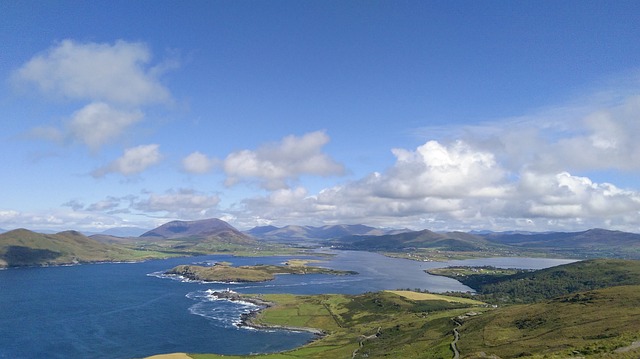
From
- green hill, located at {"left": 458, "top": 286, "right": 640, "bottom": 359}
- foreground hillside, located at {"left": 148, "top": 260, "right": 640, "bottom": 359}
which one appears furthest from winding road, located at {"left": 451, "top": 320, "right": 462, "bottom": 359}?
green hill, located at {"left": 458, "top": 286, "right": 640, "bottom": 359}

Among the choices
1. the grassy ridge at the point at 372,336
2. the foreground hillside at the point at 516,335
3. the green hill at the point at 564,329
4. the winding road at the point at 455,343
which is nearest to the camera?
the green hill at the point at 564,329

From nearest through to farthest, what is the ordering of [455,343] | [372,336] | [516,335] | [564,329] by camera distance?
[564,329] < [516,335] < [455,343] < [372,336]

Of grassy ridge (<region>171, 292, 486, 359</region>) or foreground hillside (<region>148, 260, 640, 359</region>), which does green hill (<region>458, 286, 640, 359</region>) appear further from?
grassy ridge (<region>171, 292, 486, 359</region>)

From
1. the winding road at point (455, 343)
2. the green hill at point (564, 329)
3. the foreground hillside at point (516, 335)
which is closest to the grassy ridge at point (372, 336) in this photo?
the foreground hillside at point (516, 335)

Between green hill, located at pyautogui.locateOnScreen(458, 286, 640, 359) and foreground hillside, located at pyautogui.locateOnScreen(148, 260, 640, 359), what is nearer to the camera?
green hill, located at pyautogui.locateOnScreen(458, 286, 640, 359)

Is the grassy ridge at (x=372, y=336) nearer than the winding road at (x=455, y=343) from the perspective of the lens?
No

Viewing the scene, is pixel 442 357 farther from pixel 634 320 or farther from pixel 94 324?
pixel 94 324

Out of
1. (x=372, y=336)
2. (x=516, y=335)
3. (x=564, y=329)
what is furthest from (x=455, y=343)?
(x=372, y=336)

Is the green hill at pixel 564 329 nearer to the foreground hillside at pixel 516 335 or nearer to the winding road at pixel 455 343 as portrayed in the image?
the foreground hillside at pixel 516 335

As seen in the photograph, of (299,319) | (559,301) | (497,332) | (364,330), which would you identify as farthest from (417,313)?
(497,332)

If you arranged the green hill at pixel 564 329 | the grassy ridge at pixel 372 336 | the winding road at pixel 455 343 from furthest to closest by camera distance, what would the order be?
the grassy ridge at pixel 372 336
the winding road at pixel 455 343
the green hill at pixel 564 329

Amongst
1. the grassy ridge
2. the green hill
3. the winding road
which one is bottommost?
the grassy ridge

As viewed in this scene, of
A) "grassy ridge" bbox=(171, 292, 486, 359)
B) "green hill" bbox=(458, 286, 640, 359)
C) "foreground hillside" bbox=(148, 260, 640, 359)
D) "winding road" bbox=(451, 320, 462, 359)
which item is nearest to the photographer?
"green hill" bbox=(458, 286, 640, 359)

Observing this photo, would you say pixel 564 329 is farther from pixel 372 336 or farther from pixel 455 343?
pixel 372 336
